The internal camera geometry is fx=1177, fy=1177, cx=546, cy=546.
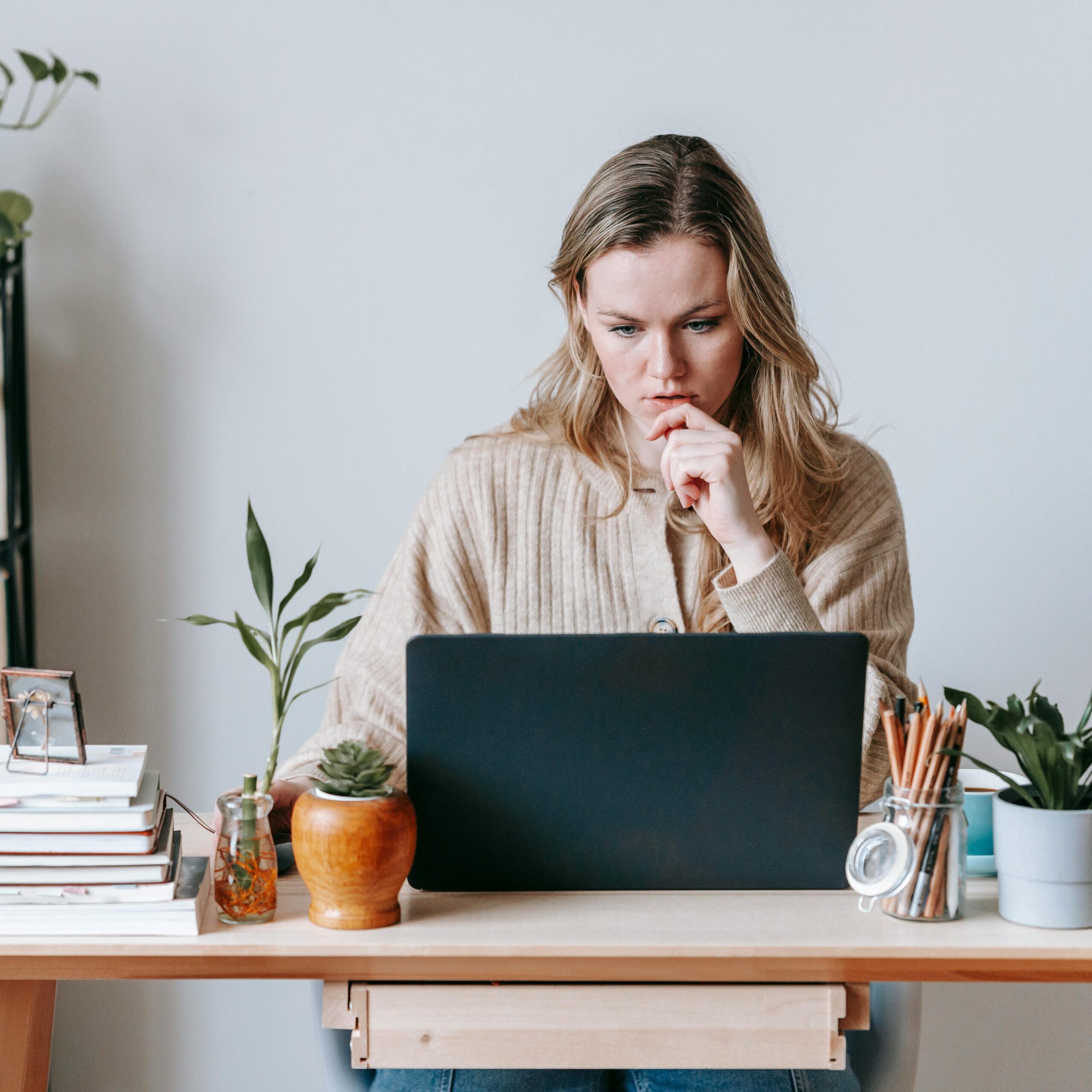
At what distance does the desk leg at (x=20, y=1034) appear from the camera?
2.93 feet

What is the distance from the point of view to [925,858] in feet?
2.98

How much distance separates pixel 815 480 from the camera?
1.59 metres

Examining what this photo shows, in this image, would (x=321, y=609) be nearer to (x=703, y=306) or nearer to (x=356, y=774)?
(x=356, y=774)

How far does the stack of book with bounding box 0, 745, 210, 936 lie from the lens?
34.6 inches

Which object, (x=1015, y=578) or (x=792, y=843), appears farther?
(x=1015, y=578)

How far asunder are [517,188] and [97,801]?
143 centimetres

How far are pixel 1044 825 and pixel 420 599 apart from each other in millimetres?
897

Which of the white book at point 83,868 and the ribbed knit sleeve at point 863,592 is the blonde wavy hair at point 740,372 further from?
the white book at point 83,868

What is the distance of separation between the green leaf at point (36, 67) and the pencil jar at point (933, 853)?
1.59 m

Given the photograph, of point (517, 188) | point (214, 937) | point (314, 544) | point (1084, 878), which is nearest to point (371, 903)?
point (214, 937)

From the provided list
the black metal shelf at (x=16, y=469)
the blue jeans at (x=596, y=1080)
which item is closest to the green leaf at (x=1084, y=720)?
the blue jeans at (x=596, y=1080)

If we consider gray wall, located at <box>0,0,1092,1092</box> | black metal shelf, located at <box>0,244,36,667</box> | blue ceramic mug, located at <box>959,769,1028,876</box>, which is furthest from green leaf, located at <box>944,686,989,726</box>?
black metal shelf, located at <box>0,244,36,667</box>

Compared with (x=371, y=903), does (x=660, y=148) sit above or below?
above

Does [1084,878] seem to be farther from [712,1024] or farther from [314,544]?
[314,544]
